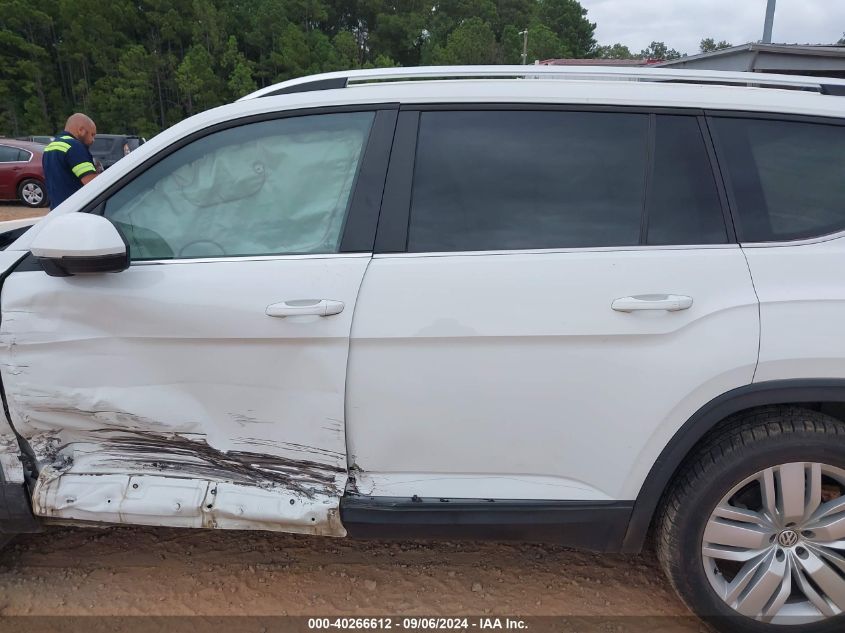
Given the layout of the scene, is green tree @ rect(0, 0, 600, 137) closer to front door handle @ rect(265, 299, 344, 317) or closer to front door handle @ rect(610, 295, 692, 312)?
front door handle @ rect(265, 299, 344, 317)

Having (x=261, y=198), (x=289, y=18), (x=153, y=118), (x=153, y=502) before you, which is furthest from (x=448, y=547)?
(x=289, y=18)

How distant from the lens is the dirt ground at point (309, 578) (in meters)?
2.27

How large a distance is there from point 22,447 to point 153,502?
55cm

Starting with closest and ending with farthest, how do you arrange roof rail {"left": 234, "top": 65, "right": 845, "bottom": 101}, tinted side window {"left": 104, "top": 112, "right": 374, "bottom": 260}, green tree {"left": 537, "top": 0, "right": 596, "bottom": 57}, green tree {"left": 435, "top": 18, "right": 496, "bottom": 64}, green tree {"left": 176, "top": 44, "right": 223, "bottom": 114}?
tinted side window {"left": 104, "top": 112, "right": 374, "bottom": 260} < roof rail {"left": 234, "top": 65, "right": 845, "bottom": 101} < green tree {"left": 176, "top": 44, "right": 223, "bottom": 114} < green tree {"left": 435, "top": 18, "right": 496, "bottom": 64} < green tree {"left": 537, "top": 0, "right": 596, "bottom": 57}

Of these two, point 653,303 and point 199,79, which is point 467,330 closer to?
point 653,303

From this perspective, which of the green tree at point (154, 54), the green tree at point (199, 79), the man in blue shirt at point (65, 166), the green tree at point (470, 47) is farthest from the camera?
the green tree at point (470, 47)

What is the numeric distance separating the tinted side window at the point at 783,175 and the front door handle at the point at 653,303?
345 millimetres

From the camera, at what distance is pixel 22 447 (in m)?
2.11

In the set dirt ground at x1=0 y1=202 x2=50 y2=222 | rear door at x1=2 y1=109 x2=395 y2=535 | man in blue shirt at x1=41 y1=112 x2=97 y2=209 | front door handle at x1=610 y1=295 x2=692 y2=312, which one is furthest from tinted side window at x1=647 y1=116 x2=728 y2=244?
dirt ground at x1=0 y1=202 x2=50 y2=222

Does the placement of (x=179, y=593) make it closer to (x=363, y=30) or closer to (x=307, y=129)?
(x=307, y=129)

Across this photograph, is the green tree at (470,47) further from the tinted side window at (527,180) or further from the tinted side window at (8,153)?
the tinted side window at (527,180)

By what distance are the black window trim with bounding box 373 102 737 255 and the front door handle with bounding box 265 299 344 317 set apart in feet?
0.78

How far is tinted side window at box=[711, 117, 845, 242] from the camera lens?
1922mm

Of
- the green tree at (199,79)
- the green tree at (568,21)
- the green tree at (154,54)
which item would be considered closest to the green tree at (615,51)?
the green tree at (568,21)
